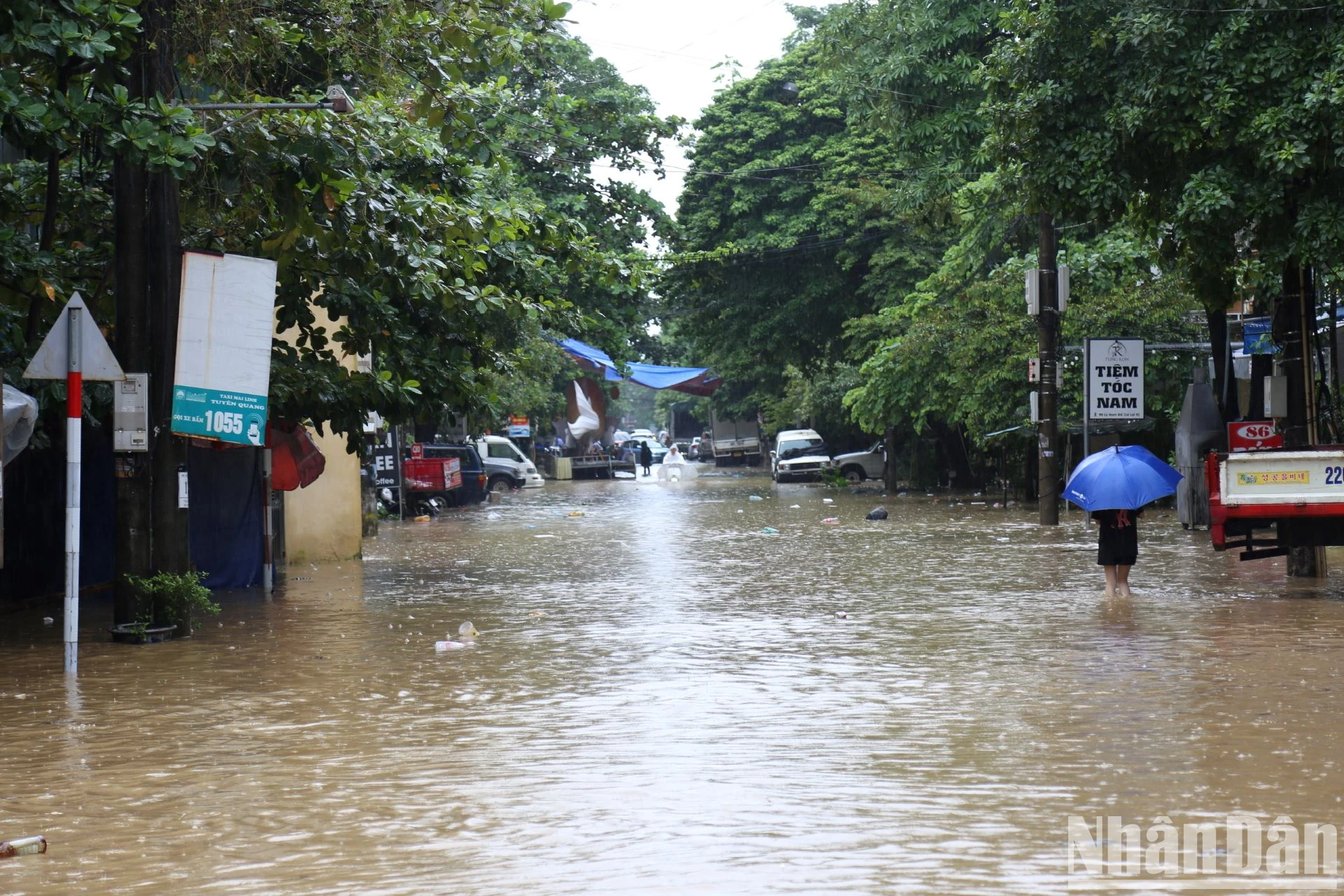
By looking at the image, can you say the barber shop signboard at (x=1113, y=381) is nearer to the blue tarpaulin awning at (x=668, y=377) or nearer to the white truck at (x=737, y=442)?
the blue tarpaulin awning at (x=668, y=377)

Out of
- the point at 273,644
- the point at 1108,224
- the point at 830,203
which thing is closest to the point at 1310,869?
the point at 273,644

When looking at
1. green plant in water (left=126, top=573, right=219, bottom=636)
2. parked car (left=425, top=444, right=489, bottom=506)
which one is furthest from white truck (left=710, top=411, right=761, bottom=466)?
green plant in water (left=126, top=573, right=219, bottom=636)

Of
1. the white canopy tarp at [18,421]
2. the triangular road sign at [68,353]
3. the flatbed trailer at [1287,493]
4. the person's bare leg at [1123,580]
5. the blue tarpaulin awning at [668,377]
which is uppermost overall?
the blue tarpaulin awning at [668,377]

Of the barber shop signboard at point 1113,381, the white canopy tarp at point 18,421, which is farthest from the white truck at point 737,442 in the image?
the white canopy tarp at point 18,421

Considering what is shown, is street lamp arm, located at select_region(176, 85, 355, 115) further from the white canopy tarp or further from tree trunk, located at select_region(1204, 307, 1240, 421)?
tree trunk, located at select_region(1204, 307, 1240, 421)

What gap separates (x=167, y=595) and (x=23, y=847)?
23.1 ft

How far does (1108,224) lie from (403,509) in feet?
69.2

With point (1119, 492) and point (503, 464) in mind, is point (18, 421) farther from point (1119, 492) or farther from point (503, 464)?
point (503, 464)

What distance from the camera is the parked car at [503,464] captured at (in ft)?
161

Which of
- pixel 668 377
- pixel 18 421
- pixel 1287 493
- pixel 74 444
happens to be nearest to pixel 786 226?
pixel 668 377

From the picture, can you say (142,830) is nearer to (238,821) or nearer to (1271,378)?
(238,821)

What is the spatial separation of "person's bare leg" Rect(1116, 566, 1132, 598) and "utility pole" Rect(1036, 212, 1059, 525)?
10.9 meters

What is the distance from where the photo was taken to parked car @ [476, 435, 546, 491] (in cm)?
4903

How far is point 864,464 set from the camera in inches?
1959
